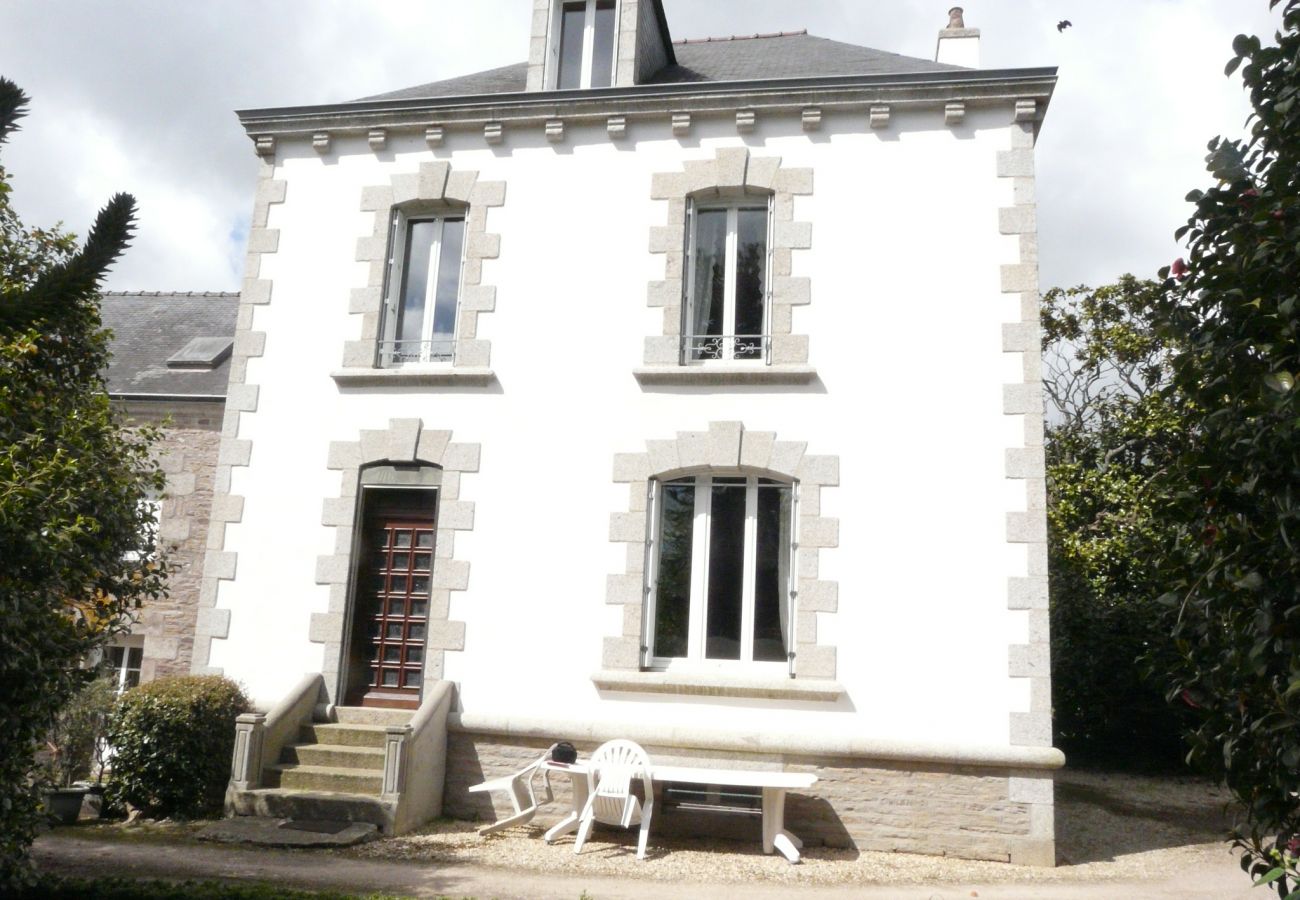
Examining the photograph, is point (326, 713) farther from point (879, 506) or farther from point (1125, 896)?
point (1125, 896)

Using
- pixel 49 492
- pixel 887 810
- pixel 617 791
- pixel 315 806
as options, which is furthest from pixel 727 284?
pixel 49 492

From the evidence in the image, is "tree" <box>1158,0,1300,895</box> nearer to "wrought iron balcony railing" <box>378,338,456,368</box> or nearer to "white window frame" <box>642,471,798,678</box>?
"white window frame" <box>642,471,798,678</box>

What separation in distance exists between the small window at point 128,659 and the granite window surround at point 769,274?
321 inches

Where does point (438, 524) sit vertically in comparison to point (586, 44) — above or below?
below

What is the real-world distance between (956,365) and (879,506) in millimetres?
1371

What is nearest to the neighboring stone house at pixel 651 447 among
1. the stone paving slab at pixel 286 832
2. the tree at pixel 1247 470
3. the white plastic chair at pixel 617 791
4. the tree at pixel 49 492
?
the stone paving slab at pixel 286 832

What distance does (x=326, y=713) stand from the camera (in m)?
8.98

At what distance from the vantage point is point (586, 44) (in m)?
10.4

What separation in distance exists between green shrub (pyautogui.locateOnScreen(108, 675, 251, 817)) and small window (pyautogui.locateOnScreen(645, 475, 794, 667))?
379 centimetres

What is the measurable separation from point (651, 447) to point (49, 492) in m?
4.74

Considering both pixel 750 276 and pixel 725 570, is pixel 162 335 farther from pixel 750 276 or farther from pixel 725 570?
pixel 725 570

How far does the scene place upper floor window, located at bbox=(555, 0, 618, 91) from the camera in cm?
1028

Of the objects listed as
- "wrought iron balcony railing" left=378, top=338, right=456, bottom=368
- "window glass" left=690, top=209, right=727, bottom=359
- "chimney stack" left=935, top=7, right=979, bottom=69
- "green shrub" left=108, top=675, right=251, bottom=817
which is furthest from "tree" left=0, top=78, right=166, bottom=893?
"chimney stack" left=935, top=7, right=979, bottom=69

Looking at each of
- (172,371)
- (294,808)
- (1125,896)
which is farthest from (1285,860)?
(172,371)
